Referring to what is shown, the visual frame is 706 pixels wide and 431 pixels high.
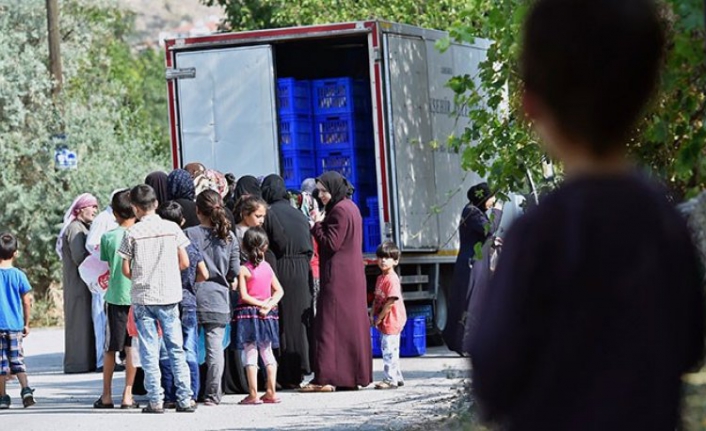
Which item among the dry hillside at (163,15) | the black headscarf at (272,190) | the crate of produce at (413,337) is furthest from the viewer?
the dry hillside at (163,15)

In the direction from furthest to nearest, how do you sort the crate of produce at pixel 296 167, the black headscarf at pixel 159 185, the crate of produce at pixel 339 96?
the crate of produce at pixel 339 96, the crate of produce at pixel 296 167, the black headscarf at pixel 159 185

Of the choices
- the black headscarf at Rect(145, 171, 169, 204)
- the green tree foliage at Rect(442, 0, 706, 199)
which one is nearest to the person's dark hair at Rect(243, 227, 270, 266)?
the black headscarf at Rect(145, 171, 169, 204)

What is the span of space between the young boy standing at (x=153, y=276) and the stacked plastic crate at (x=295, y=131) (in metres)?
5.71

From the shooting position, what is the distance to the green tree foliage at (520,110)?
6.80 m

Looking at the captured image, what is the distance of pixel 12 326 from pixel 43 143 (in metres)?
19.2

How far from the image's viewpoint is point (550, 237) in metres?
2.79

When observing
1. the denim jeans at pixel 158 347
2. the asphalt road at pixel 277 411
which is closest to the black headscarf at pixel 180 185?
the denim jeans at pixel 158 347

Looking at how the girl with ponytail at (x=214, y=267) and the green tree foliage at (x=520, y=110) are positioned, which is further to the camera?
the girl with ponytail at (x=214, y=267)

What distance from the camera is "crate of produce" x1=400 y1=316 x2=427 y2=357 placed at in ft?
55.5

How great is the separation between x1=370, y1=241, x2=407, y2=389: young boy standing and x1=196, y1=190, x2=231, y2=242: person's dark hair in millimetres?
1891

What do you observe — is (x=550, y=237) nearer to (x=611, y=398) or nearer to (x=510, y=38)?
(x=611, y=398)

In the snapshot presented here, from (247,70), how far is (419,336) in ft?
10.9

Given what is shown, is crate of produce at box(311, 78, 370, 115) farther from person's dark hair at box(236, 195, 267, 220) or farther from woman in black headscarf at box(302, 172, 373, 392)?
person's dark hair at box(236, 195, 267, 220)

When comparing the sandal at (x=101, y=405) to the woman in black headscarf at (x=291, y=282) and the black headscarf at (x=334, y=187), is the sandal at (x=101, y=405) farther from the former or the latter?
the black headscarf at (x=334, y=187)
